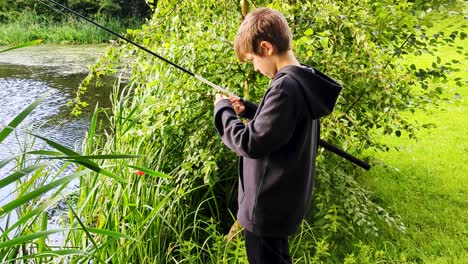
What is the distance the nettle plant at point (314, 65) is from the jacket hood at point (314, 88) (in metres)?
0.60

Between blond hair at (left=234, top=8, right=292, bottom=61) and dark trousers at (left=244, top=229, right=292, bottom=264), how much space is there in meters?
0.68

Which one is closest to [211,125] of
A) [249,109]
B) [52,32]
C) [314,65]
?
[314,65]

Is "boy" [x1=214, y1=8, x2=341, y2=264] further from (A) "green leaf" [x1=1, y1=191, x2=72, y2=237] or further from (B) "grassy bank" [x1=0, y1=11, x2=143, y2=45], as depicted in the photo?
(B) "grassy bank" [x1=0, y1=11, x2=143, y2=45]

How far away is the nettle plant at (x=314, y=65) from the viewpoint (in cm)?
220

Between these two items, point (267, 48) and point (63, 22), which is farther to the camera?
point (63, 22)

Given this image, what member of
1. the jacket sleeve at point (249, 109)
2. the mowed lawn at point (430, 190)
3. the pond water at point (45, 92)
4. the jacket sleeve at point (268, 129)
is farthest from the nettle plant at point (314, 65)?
the pond water at point (45, 92)

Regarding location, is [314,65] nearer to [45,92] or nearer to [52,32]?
[45,92]

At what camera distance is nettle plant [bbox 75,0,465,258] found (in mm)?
2201

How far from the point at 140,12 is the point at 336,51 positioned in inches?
735

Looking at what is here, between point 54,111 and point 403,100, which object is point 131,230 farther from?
point 54,111

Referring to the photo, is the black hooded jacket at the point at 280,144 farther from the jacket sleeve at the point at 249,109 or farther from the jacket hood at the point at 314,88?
the jacket sleeve at the point at 249,109

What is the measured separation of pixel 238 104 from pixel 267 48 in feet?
0.98

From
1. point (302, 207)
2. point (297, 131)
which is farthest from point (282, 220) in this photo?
point (297, 131)

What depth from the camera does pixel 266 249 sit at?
163 cm
